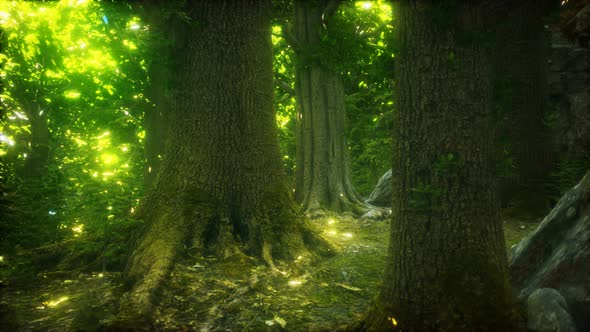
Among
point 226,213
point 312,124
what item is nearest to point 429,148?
point 226,213

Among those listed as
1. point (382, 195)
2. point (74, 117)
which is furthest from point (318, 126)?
point (74, 117)

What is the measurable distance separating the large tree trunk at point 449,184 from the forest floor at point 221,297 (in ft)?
3.51

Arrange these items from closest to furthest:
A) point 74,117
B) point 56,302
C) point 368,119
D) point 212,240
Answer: point 56,302 → point 212,240 → point 74,117 → point 368,119

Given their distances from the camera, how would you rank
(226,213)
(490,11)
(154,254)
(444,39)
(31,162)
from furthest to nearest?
(31,162) → (226,213) → (154,254) → (490,11) → (444,39)

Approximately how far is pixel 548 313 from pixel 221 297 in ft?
10.7

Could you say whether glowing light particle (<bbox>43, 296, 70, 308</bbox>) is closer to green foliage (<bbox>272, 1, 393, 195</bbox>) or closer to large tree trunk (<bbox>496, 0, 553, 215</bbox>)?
green foliage (<bbox>272, 1, 393, 195</bbox>)

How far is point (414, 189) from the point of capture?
3.32 m

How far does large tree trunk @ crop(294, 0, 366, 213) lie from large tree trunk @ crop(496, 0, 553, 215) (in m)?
4.06

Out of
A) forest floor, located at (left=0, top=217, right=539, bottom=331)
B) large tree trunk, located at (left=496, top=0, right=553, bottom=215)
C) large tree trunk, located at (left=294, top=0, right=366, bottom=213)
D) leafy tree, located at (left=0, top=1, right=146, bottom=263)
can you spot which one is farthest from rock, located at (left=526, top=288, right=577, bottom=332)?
large tree trunk, located at (left=294, top=0, right=366, bottom=213)

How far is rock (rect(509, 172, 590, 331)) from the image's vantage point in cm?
350

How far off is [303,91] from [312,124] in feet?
3.36

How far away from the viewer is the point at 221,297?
4.63 m

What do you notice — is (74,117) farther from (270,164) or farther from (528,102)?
(528,102)

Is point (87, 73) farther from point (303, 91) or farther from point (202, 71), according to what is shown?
point (202, 71)
